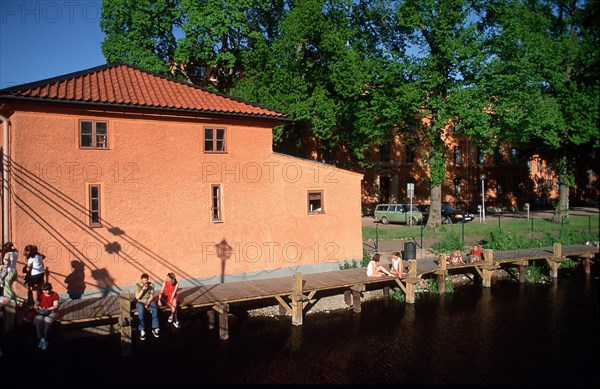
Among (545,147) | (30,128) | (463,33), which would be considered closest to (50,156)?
(30,128)

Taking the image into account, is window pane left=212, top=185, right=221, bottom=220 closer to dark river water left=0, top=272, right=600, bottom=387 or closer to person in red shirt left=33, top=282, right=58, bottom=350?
dark river water left=0, top=272, right=600, bottom=387

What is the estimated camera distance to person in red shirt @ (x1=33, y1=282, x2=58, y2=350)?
478 inches

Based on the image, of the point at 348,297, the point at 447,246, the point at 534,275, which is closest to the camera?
the point at 348,297

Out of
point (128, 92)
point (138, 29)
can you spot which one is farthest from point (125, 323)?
point (138, 29)

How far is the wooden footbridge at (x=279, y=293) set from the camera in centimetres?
1268

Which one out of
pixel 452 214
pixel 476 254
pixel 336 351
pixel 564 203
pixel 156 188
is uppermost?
pixel 156 188

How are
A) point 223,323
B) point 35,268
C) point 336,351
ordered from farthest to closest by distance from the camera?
1. point 223,323
2. point 35,268
3. point 336,351

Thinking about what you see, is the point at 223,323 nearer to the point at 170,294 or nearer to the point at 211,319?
the point at 211,319

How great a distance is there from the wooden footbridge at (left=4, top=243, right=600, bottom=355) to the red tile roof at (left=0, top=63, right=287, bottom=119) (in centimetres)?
654

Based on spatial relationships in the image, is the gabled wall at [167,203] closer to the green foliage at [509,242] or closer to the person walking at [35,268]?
the person walking at [35,268]

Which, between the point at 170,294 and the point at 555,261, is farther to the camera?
the point at 555,261

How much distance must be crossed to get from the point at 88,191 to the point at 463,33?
865 inches

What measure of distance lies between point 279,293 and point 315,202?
17.8ft

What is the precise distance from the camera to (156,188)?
640 inches
